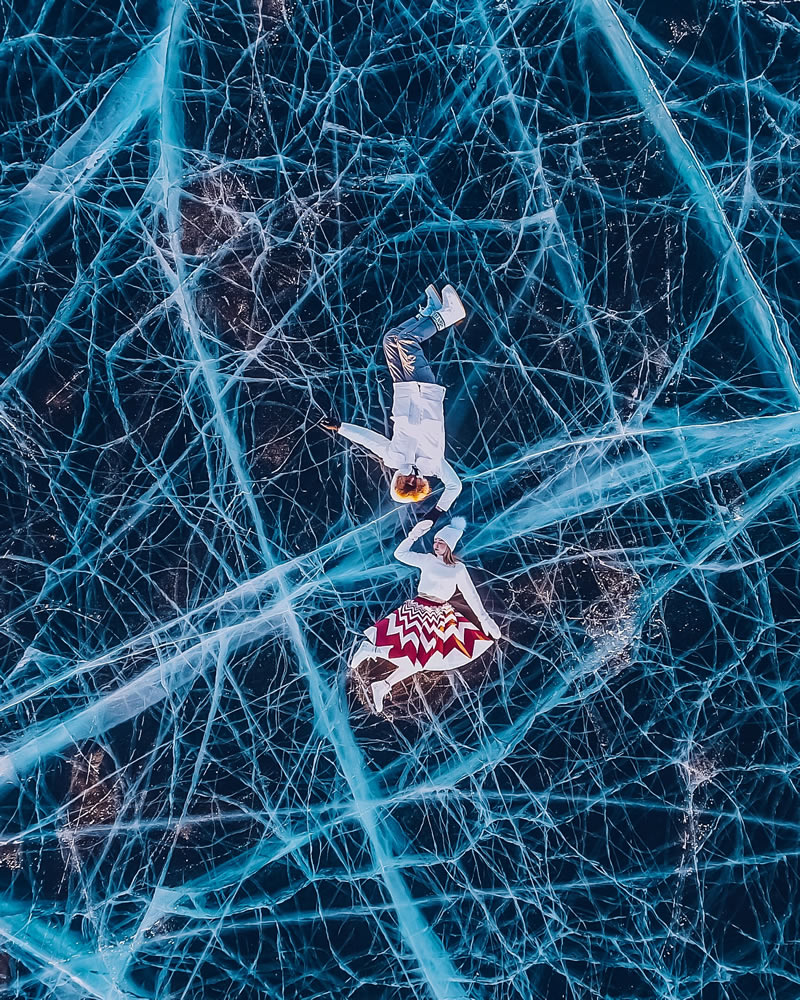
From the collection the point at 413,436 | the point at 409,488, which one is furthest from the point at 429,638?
the point at 413,436

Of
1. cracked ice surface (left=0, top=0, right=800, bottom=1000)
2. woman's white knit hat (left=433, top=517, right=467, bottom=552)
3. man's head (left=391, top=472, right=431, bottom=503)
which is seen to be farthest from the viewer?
cracked ice surface (left=0, top=0, right=800, bottom=1000)

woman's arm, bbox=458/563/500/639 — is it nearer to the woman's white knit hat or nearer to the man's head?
the woman's white knit hat

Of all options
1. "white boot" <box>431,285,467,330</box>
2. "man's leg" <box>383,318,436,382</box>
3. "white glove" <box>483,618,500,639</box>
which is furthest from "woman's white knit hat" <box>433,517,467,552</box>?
"white boot" <box>431,285,467,330</box>

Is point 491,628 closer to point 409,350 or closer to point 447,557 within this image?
point 447,557

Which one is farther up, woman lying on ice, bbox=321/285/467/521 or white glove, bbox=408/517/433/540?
woman lying on ice, bbox=321/285/467/521

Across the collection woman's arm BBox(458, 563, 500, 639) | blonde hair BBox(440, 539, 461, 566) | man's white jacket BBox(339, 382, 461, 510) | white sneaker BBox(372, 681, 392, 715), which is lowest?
white sneaker BBox(372, 681, 392, 715)

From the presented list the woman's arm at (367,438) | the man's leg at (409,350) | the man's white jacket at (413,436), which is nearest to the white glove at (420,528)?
the man's white jacket at (413,436)

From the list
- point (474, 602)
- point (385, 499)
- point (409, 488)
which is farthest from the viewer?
point (385, 499)
